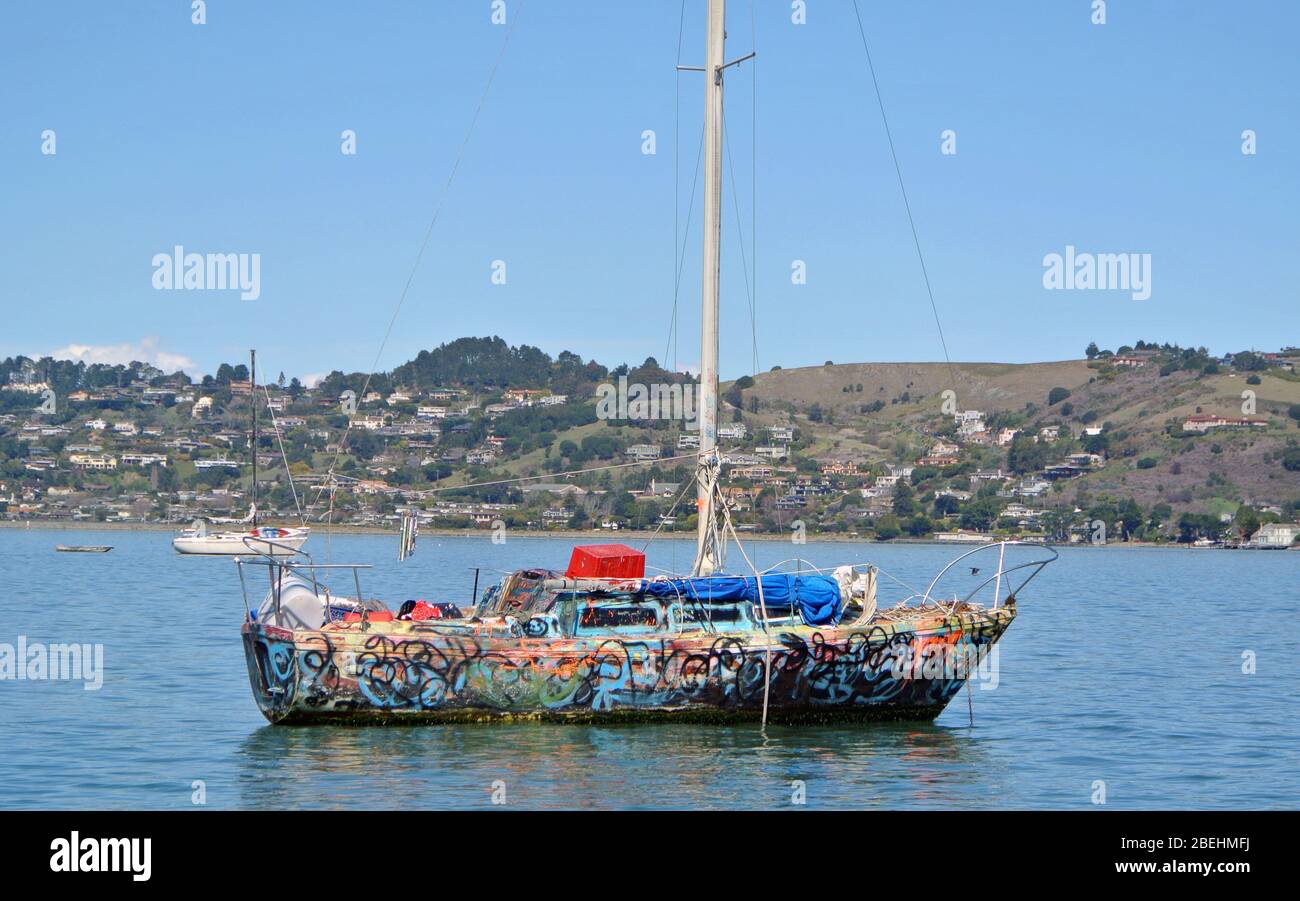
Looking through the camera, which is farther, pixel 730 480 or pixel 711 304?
pixel 730 480

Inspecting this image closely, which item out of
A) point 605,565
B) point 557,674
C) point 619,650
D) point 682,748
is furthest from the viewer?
point 605,565

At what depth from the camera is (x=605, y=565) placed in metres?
25.1

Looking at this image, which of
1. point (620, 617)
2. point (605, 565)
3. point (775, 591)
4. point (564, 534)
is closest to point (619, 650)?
point (620, 617)

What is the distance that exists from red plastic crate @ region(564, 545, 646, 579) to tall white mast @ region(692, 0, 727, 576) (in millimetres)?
1965

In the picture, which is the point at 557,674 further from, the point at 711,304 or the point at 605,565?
the point at 711,304

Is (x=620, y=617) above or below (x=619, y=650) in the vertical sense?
above

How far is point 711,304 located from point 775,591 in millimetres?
5733

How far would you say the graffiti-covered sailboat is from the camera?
23.6 m

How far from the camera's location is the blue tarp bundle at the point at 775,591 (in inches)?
979

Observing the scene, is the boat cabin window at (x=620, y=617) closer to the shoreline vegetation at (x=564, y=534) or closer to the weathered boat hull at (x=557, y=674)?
the weathered boat hull at (x=557, y=674)

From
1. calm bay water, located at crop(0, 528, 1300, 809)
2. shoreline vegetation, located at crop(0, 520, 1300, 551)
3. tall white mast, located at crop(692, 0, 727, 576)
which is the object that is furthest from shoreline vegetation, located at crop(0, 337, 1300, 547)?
tall white mast, located at crop(692, 0, 727, 576)
